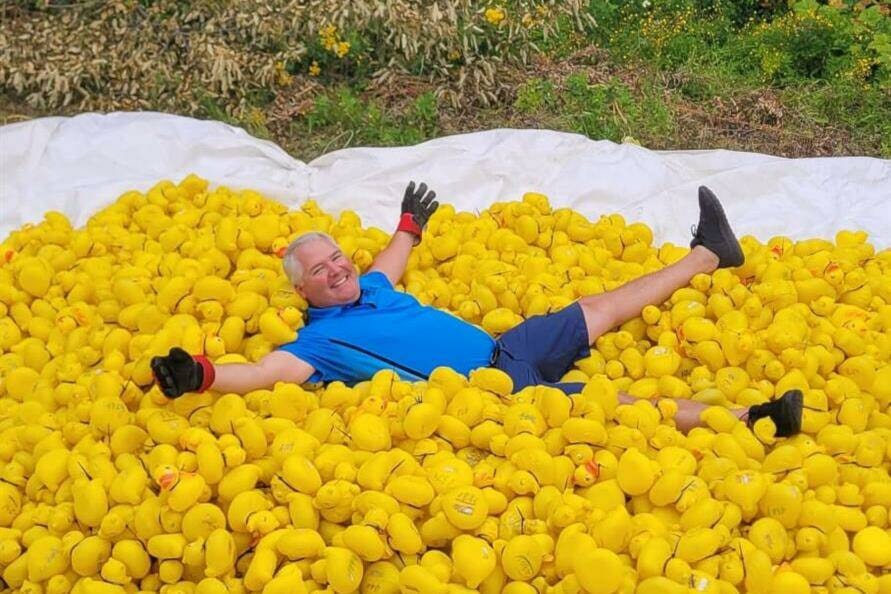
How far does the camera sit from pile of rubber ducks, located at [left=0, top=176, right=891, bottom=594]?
2102mm

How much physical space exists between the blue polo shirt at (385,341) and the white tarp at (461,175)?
94 centimetres

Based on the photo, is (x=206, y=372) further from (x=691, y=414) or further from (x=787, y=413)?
(x=787, y=413)

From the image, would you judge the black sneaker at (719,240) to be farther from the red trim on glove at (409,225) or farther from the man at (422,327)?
the red trim on glove at (409,225)

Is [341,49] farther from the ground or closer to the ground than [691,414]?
farther from the ground

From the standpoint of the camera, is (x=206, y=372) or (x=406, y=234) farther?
(x=406, y=234)

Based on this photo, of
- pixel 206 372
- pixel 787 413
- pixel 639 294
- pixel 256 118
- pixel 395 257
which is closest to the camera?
pixel 787 413

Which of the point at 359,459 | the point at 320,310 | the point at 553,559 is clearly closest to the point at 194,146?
the point at 320,310

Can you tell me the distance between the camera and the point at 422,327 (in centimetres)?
304

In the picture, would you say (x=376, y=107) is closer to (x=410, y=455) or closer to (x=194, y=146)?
(x=194, y=146)

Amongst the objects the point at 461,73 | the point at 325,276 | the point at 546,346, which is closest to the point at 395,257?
the point at 325,276

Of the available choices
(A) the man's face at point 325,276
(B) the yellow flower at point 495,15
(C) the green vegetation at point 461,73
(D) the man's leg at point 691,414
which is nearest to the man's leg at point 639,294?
(D) the man's leg at point 691,414

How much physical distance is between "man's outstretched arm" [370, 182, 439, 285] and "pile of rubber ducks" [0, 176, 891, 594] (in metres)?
0.32

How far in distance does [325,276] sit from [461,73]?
2618 mm

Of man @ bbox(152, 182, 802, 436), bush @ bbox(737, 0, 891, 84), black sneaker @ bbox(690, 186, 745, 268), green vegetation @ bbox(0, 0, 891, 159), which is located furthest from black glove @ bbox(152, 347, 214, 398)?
bush @ bbox(737, 0, 891, 84)
